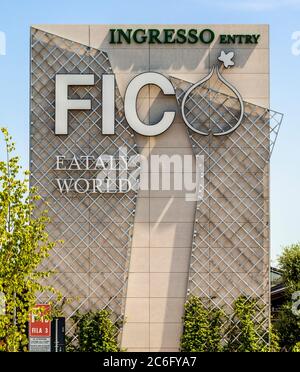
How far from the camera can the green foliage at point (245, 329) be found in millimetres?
23250

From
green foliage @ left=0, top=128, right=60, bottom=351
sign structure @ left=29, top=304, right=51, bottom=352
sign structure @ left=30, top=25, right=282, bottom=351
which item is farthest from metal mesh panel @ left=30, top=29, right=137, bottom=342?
green foliage @ left=0, top=128, right=60, bottom=351

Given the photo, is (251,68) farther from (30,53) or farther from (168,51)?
(30,53)

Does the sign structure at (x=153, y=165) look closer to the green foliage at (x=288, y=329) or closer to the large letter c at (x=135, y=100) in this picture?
the large letter c at (x=135, y=100)

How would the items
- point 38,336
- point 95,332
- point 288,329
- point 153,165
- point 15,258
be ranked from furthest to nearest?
point 288,329 < point 153,165 < point 95,332 < point 38,336 < point 15,258

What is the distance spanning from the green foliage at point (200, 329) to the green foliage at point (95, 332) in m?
2.27

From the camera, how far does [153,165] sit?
78.3 feet

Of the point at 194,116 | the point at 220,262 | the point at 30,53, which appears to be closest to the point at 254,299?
the point at 220,262

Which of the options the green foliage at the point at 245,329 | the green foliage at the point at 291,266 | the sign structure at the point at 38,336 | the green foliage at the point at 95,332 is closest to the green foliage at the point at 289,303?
the green foliage at the point at 291,266

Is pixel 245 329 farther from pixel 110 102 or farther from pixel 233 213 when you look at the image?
pixel 110 102

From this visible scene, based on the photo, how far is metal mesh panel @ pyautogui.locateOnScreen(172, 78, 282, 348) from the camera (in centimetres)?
2370

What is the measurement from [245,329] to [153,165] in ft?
19.9

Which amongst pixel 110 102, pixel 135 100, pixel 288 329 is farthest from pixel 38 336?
pixel 288 329

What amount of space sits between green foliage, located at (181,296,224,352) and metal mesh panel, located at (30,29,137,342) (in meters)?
2.24

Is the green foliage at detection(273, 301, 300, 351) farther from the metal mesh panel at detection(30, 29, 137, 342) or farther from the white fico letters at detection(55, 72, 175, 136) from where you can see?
the white fico letters at detection(55, 72, 175, 136)
